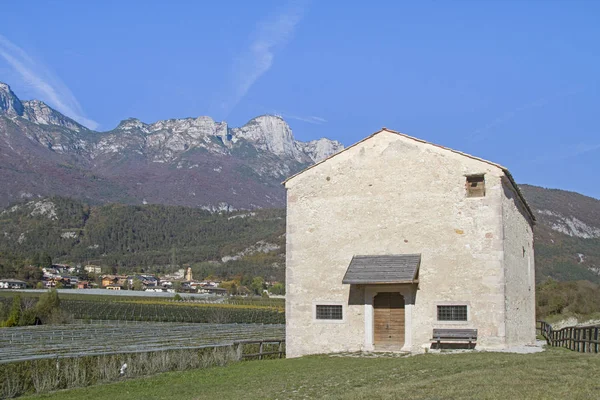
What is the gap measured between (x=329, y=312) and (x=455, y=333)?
4705mm

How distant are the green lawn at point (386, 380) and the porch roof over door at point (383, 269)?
2.86 metres

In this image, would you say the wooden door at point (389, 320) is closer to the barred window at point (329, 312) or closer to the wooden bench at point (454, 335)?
the barred window at point (329, 312)

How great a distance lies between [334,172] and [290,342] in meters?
6.59

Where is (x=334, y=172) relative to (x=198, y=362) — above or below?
above

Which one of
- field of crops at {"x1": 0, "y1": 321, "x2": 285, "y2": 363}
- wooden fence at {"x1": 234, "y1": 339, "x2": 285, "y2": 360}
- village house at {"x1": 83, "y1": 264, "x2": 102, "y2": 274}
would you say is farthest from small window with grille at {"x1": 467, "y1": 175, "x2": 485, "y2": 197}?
village house at {"x1": 83, "y1": 264, "x2": 102, "y2": 274}

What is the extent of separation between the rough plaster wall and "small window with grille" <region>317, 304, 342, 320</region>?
19.3 ft

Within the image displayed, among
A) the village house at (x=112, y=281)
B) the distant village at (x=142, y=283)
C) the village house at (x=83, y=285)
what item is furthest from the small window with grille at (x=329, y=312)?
A: the village house at (x=112, y=281)

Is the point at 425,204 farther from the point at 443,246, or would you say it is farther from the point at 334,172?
the point at 334,172

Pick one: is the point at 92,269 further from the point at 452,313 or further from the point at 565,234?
the point at 452,313

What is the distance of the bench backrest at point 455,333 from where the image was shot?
2292 centimetres

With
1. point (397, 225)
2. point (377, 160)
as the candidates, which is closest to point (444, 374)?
point (397, 225)

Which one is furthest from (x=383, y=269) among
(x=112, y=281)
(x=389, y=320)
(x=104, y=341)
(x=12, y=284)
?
(x=112, y=281)

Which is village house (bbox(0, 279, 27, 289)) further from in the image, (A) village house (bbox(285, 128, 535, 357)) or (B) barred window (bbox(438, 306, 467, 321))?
(B) barred window (bbox(438, 306, 467, 321))

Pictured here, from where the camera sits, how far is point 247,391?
15.8m
